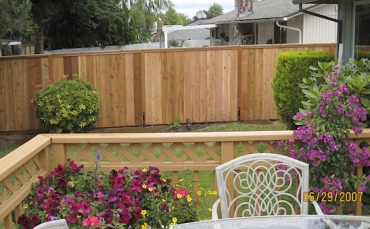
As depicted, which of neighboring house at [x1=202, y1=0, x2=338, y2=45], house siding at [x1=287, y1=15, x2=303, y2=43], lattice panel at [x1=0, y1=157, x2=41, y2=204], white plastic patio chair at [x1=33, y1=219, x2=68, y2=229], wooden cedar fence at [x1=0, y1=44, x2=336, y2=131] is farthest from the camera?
house siding at [x1=287, y1=15, x2=303, y2=43]

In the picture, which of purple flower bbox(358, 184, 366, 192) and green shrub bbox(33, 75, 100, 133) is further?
green shrub bbox(33, 75, 100, 133)

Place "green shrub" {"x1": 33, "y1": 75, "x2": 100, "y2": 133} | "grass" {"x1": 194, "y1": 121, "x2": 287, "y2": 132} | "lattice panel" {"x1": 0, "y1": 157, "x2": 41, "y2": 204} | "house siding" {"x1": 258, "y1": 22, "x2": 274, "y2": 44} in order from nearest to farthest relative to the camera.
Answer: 1. "lattice panel" {"x1": 0, "y1": 157, "x2": 41, "y2": 204}
2. "green shrub" {"x1": 33, "y1": 75, "x2": 100, "y2": 133}
3. "grass" {"x1": 194, "y1": 121, "x2": 287, "y2": 132}
4. "house siding" {"x1": 258, "y1": 22, "x2": 274, "y2": 44}

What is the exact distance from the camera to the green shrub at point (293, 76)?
27.1ft

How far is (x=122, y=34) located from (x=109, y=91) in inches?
288

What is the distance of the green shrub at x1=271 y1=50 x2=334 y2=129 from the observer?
27.1 ft

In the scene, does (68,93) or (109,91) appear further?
(109,91)

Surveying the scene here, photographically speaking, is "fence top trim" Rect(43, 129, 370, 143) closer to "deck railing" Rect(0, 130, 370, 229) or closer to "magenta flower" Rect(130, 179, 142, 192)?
"deck railing" Rect(0, 130, 370, 229)

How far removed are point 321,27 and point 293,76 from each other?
6.71m

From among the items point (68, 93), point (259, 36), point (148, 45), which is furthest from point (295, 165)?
point (148, 45)

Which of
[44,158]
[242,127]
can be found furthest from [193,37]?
[44,158]

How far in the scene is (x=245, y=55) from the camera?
10008mm

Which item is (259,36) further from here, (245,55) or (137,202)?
(137,202)

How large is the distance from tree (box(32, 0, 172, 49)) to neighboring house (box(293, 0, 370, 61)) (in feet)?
21.3
